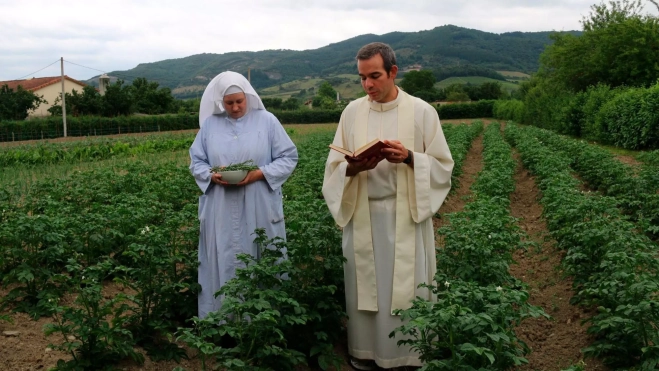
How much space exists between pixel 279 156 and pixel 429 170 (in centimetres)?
126

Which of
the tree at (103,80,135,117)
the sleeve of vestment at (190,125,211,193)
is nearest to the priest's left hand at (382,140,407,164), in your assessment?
the sleeve of vestment at (190,125,211,193)

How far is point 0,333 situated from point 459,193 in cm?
961

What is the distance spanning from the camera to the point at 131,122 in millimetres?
47750

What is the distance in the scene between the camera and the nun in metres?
4.51

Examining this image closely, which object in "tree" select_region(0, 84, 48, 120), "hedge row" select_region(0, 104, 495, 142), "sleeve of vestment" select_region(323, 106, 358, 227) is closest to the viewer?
"sleeve of vestment" select_region(323, 106, 358, 227)

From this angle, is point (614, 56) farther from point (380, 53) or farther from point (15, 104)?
point (15, 104)

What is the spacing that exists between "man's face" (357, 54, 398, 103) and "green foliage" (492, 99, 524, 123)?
47.5 meters

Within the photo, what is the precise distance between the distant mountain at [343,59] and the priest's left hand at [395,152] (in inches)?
5191

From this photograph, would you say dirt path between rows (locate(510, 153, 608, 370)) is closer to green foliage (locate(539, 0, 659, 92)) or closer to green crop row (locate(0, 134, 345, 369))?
green crop row (locate(0, 134, 345, 369))

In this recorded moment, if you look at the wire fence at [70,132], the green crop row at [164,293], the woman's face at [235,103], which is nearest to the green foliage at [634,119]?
the green crop row at [164,293]

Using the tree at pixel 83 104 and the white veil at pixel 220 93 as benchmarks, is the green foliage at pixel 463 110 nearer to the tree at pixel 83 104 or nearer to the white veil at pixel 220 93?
the tree at pixel 83 104

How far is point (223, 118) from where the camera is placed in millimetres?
4637

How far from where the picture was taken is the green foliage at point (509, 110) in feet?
167

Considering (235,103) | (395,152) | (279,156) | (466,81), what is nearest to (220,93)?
(235,103)
